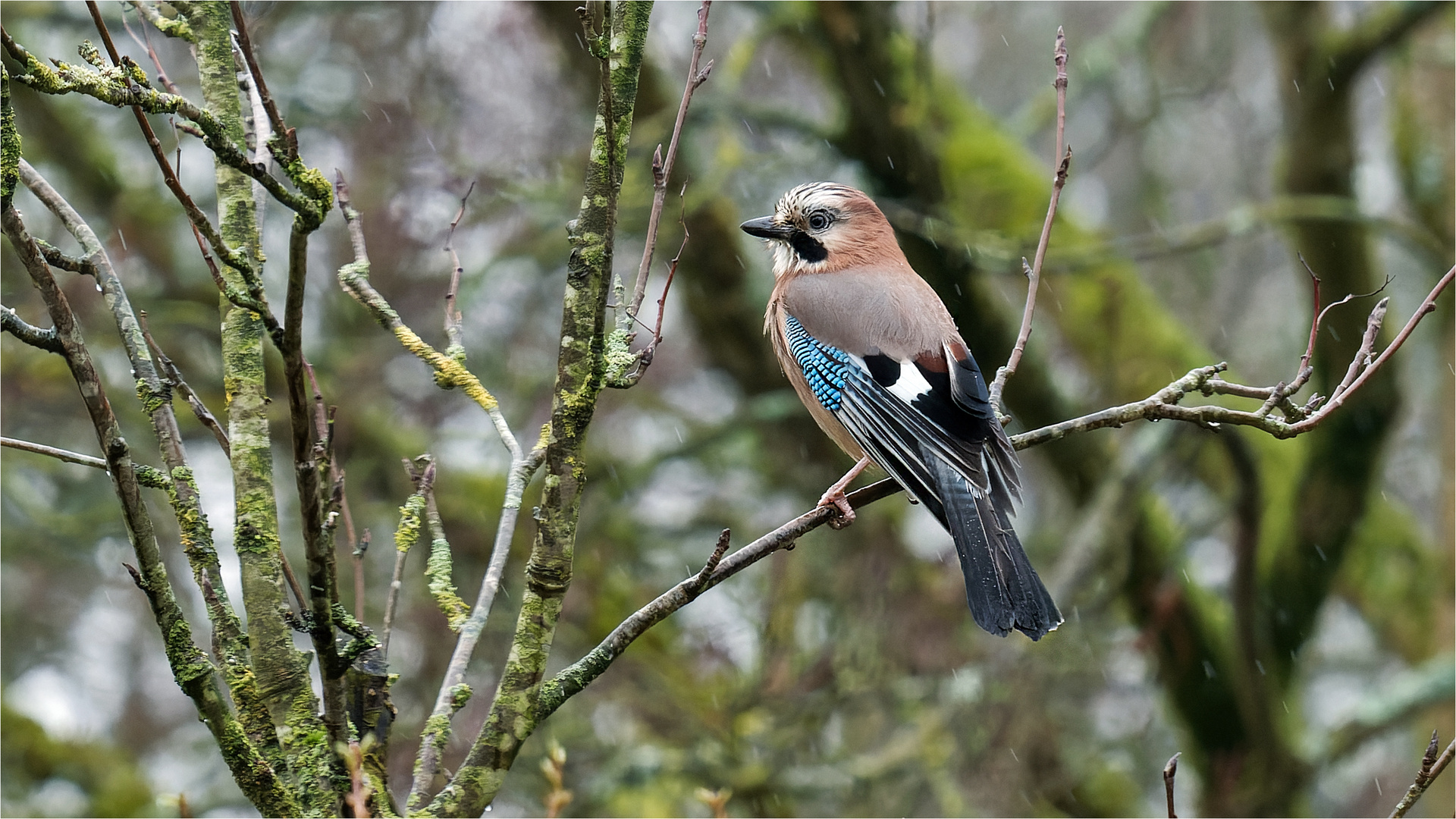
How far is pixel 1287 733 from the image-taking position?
23.1 ft

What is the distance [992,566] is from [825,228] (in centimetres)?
230

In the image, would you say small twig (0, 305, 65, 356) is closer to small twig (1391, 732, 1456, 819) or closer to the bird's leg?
the bird's leg

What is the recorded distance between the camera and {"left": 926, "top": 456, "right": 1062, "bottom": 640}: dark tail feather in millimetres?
3131

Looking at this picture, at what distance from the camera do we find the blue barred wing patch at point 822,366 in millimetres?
4320

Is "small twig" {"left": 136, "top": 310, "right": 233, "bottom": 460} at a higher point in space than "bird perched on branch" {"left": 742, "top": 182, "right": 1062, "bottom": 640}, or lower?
lower

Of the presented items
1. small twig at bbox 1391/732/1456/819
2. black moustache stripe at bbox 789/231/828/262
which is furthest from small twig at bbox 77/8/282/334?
black moustache stripe at bbox 789/231/828/262

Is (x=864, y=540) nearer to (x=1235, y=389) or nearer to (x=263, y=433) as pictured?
(x=1235, y=389)

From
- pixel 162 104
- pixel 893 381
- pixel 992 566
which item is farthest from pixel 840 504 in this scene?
pixel 162 104

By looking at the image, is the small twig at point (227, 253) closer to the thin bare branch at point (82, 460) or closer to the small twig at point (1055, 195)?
the thin bare branch at point (82, 460)

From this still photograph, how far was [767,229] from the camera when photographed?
5.18 m

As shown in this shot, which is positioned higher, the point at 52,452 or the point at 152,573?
the point at 52,452

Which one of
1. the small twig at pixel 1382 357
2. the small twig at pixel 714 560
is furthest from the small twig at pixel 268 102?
the small twig at pixel 1382 357

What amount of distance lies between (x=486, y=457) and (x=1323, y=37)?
5.13 metres

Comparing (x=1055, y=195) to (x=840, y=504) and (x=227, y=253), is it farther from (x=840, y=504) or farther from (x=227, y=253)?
(x=227, y=253)
